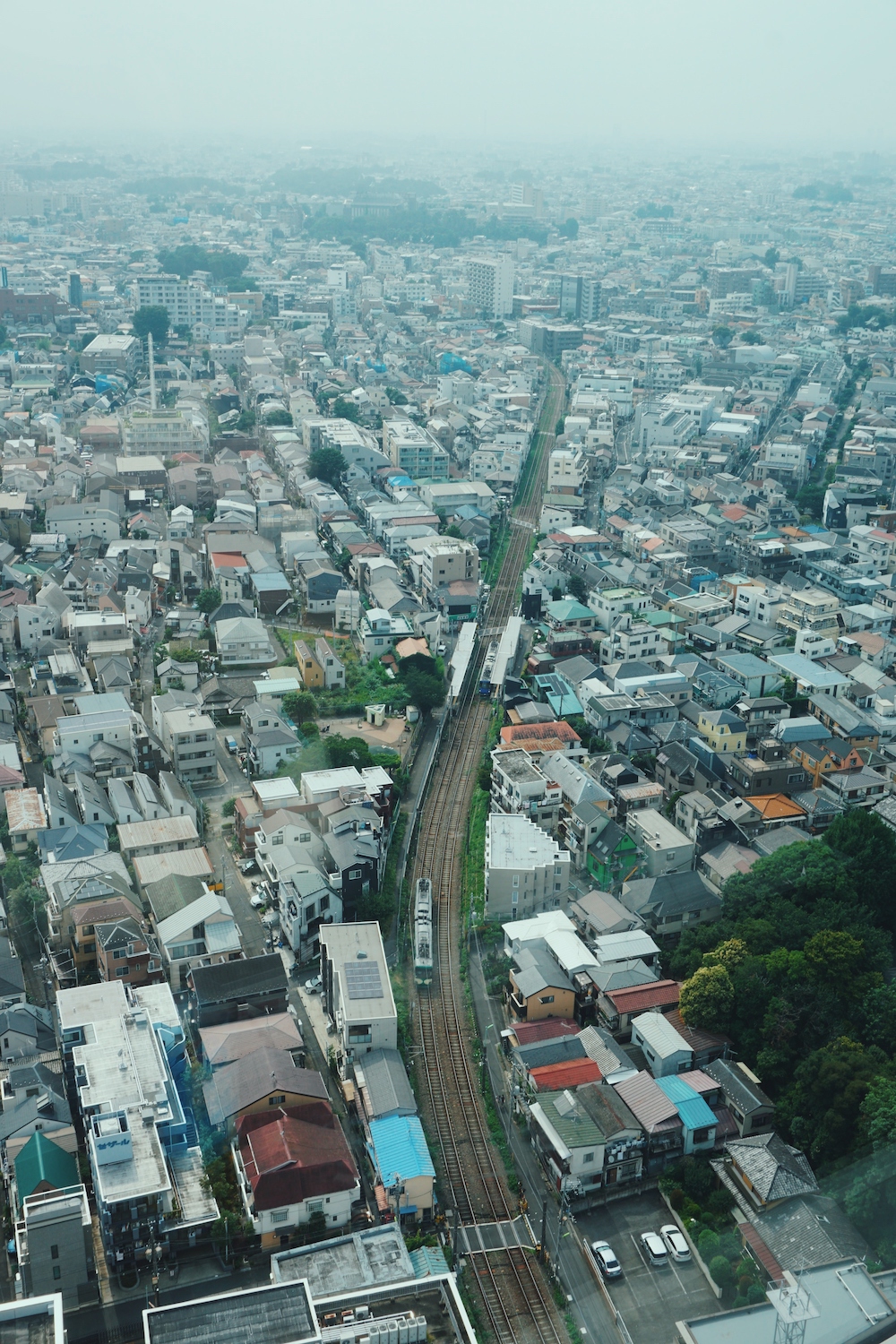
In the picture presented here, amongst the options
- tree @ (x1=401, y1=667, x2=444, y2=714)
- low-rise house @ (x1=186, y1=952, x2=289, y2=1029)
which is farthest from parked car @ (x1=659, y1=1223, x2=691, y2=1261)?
tree @ (x1=401, y1=667, x2=444, y2=714)

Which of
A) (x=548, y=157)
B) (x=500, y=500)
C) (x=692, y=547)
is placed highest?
(x=548, y=157)

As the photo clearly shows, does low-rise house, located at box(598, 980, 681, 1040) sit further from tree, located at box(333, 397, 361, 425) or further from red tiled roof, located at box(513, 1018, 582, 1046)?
tree, located at box(333, 397, 361, 425)

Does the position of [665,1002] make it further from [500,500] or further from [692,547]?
[500,500]

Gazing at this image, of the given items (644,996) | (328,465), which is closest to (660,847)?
(644,996)

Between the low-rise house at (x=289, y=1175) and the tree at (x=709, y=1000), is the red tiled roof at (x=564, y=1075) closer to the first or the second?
the tree at (x=709, y=1000)

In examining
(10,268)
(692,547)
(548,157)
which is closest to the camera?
(692,547)

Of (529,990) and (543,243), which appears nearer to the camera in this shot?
(529,990)

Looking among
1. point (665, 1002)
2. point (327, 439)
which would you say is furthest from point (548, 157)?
point (665, 1002)
